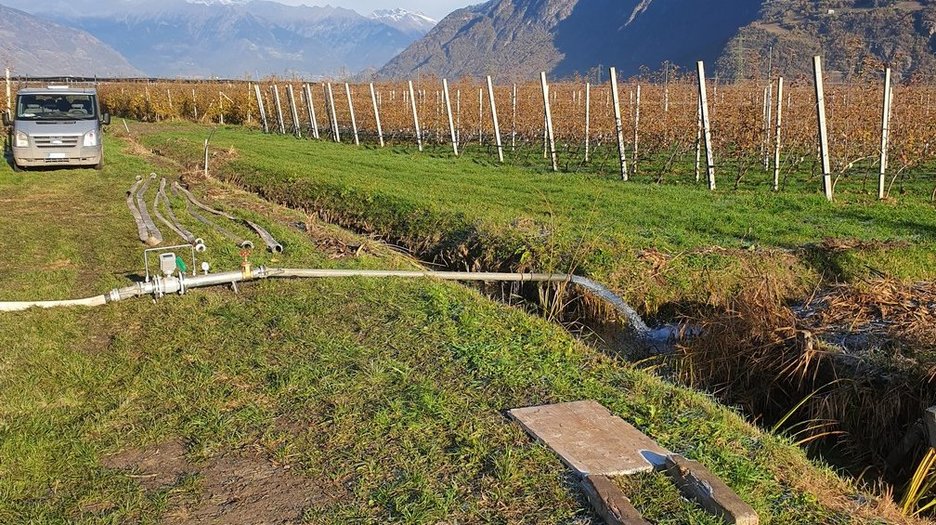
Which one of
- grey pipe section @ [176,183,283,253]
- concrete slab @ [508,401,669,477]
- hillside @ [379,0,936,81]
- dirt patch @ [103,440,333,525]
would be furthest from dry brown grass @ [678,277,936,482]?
hillside @ [379,0,936,81]

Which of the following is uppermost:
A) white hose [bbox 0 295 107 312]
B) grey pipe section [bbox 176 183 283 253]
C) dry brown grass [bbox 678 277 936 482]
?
grey pipe section [bbox 176 183 283 253]

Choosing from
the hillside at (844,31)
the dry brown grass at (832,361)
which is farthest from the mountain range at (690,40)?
the dry brown grass at (832,361)

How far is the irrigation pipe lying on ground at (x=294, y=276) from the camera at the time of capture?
7.15 m

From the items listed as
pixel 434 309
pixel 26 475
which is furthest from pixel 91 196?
pixel 26 475

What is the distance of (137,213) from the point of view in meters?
11.6

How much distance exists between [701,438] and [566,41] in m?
166

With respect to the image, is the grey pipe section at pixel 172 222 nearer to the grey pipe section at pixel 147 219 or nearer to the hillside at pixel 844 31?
the grey pipe section at pixel 147 219

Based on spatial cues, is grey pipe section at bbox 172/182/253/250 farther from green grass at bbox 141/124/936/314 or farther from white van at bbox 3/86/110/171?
white van at bbox 3/86/110/171

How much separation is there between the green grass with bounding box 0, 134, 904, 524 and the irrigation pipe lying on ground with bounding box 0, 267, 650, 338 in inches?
5.2

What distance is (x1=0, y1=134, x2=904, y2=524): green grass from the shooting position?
12.8 ft

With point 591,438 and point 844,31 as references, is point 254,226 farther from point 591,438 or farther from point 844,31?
point 844,31

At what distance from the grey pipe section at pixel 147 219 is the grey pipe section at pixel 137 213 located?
47 millimetres

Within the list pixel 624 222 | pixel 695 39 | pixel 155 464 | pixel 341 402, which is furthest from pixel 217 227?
pixel 695 39

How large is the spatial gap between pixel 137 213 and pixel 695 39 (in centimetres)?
12077
